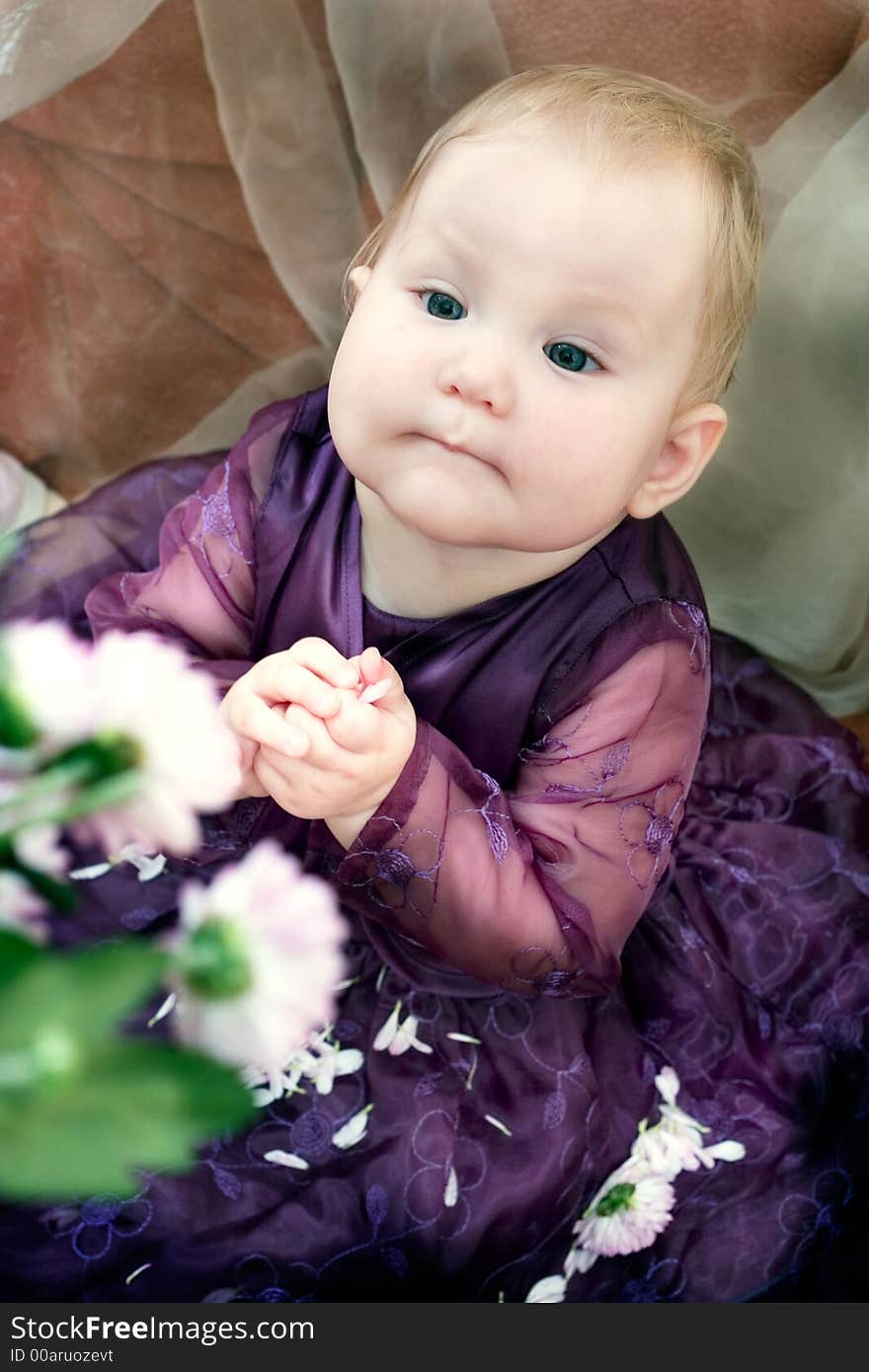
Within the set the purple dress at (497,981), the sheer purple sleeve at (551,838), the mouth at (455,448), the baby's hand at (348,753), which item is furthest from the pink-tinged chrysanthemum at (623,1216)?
the mouth at (455,448)

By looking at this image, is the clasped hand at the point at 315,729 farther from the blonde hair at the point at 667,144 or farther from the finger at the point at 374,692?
the blonde hair at the point at 667,144

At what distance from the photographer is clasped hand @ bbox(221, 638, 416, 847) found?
0.46 meters

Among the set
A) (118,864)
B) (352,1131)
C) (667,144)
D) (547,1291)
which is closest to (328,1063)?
(352,1131)

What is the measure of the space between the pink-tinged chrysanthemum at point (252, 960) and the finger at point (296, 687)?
0.10 m

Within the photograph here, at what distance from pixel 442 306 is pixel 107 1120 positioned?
1.09ft

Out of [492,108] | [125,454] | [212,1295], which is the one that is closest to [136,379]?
[125,454]

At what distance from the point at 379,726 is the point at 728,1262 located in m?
0.38

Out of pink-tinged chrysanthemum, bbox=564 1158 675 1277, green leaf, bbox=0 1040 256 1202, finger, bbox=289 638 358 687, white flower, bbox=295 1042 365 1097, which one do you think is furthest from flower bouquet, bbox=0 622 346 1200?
pink-tinged chrysanthemum, bbox=564 1158 675 1277

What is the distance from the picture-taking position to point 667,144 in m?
0.48

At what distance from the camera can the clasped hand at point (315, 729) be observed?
0.46 m

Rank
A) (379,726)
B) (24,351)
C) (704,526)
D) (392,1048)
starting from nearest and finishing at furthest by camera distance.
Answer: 1. (379,726)
2. (392,1048)
3. (24,351)
4. (704,526)

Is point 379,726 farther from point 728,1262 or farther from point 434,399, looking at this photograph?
point 728,1262

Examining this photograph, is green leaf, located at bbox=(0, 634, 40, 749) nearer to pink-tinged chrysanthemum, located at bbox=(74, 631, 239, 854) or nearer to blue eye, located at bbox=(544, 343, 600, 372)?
pink-tinged chrysanthemum, located at bbox=(74, 631, 239, 854)

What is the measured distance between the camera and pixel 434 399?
0.47 metres
